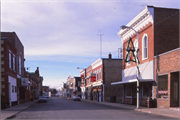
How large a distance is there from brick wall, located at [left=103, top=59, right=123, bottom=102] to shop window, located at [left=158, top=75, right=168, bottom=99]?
2016 centimetres

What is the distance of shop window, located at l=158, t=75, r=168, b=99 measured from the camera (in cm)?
Answer: 2053

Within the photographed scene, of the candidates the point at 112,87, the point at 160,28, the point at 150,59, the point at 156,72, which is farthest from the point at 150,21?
the point at 112,87

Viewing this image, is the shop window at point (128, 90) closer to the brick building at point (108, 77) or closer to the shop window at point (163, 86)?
the shop window at point (163, 86)

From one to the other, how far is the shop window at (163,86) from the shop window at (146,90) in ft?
6.40

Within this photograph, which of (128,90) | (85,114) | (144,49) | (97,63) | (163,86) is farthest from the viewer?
(97,63)

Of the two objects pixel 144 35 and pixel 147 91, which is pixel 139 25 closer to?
pixel 144 35

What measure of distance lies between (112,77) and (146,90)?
710 inches

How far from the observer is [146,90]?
24.5m

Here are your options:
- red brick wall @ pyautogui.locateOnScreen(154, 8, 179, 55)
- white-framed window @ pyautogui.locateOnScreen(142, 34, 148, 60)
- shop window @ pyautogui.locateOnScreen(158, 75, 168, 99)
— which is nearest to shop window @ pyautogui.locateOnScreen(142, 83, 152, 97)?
shop window @ pyautogui.locateOnScreen(158, 75, 168, 99)

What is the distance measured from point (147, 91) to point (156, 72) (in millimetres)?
3194


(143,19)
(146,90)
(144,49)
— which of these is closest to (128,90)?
(146,90)

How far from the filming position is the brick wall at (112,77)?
136ft

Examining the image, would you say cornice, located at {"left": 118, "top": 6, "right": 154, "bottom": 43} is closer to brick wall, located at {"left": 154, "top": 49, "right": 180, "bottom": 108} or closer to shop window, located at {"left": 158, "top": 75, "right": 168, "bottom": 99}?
brick wall, located at {"left": 154, "top": 49, "right": 180, "bottom": 108}

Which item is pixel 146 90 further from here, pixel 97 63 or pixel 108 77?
pixel 97 63
